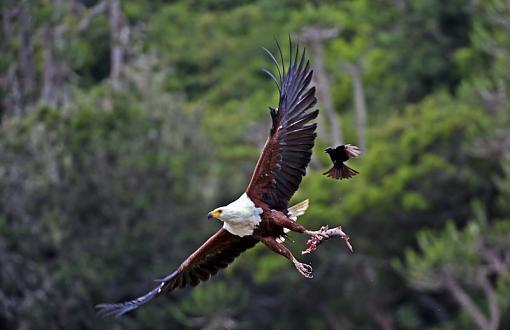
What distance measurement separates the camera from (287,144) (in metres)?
11.8

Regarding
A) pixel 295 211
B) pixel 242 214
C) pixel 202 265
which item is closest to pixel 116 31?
pixel 202 265

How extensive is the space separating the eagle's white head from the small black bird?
0.70 metres

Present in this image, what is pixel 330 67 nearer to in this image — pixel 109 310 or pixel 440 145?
pixel 440 145

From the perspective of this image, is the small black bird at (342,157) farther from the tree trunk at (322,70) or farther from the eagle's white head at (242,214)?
the tree trunk at (322,70)

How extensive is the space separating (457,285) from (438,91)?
815 centimetres

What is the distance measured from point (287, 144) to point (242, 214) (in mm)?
691

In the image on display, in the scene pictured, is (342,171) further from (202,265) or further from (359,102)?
(359,102)

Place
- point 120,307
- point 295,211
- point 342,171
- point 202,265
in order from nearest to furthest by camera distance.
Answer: point 342,171 < point 295,211 < point 120,307 < point 202,265

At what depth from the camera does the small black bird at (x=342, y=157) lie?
37.4 feet

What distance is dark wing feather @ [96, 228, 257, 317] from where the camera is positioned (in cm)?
1226

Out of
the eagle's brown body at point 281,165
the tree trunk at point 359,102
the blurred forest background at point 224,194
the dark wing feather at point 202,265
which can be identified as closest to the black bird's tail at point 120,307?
the dark wing feather at point 202,265

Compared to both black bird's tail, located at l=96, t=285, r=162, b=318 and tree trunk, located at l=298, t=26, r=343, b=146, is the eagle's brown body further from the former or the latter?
tree trunk, located at l=298, t=26, r=343, b=146

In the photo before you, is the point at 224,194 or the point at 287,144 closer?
the point at 287,144

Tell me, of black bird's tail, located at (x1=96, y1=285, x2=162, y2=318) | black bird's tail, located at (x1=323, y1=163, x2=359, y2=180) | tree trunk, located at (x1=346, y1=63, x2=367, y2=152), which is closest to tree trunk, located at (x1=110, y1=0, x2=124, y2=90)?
tree trunk, located at (x1=346, y1=63, x2=367, y2=152)
